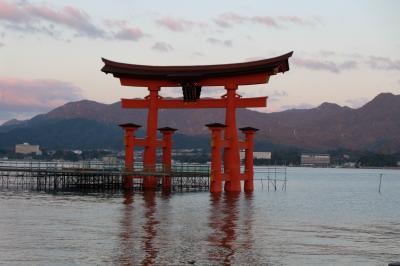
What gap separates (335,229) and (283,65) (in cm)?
2072

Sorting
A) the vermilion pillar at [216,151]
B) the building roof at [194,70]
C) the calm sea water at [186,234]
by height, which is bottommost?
the calm sea water at [186,234]

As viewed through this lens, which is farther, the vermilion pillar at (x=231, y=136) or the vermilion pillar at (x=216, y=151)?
the vermilion pillar at (x=231, y=136)

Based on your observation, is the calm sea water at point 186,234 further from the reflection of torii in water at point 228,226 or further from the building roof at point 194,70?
the building roof at point 194,70

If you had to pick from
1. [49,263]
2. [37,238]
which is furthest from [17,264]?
[37,238]

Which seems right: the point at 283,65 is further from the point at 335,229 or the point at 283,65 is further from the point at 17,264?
the point at 17,264

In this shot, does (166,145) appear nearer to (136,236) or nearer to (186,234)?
(186,234)

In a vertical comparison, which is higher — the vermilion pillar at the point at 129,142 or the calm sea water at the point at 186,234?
the vermilion pillar at the point at 129,142

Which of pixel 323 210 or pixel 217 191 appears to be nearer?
pixel 323 210

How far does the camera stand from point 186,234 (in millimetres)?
28172

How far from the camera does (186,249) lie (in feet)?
78.4

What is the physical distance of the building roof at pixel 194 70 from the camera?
50.2 metres

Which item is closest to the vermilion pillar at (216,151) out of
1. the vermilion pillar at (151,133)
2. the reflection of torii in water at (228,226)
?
the reflection of torii in water at (228,226)

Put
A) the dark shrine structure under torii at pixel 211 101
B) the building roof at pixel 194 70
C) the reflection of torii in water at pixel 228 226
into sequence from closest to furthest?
the reflection of torii in water at pixel 228 226, the building roof at pixel 194 70, the dark shrine structure under torii at pixel 211 101

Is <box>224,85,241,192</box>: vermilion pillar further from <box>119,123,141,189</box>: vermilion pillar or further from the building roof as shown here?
<box>119,123,141,189</box>: vermilion pillar
